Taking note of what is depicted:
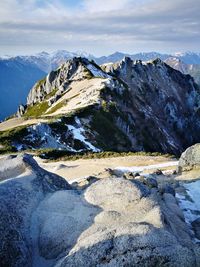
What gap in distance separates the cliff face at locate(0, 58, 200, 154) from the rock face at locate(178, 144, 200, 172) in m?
36.8

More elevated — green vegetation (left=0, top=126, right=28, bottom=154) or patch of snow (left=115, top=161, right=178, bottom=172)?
patch of snow (left=115, top=161, right=178, bottom=172)

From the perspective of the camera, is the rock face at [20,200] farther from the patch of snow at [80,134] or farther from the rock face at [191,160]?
the patch of snow at [80,134]

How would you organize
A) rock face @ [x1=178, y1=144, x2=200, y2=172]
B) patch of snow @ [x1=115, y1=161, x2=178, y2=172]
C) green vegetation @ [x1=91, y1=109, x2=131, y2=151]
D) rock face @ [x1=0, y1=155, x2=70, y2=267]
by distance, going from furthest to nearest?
1. green vegetation @ [x1=91, y1=109, x2=131, y2=151]
2. patch of snow @ [x1=115, y1=161, x2=178, y2=172]
3. rock face @ [x1=178, y1=144, x2=200, y2=172]
4. rock face @ [x1=0, y1=155, x2=70, y2=267]

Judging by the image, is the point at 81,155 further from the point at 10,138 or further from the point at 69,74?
the point at 69,74

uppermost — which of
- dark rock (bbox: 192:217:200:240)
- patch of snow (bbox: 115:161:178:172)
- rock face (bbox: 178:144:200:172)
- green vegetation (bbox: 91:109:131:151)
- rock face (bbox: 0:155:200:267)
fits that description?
rock face (bbox: 0:155:200:267)

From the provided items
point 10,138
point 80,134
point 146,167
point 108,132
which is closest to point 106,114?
point 108,132

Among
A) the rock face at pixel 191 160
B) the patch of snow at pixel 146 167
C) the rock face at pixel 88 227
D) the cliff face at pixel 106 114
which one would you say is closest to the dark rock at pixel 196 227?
the rock face at pixel 88 227

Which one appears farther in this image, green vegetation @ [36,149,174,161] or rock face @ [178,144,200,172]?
green vegetation @ [36,149,174,161]

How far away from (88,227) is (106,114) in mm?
86761

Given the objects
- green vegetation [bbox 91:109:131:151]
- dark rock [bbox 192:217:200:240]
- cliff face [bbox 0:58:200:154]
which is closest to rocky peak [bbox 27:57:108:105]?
cliff face [bbox 0:58:200:154]

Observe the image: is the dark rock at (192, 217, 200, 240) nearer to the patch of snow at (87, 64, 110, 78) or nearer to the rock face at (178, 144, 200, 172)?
A: the rock face at (178, 144, 200, 172)

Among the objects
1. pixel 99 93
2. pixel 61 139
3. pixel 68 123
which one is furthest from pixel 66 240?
pixel 99 93

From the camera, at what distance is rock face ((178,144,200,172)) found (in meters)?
41.3

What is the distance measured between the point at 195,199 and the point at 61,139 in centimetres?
5168
